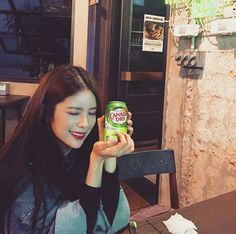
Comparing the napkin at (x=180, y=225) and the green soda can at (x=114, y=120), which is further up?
the green soda can at (x=114, y=120)

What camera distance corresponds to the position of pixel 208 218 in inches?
49.8

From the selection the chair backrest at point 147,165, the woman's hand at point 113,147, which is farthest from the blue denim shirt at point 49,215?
the chair backrest at point 147,165

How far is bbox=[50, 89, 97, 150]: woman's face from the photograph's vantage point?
3.48ft

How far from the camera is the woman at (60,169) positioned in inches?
38.2

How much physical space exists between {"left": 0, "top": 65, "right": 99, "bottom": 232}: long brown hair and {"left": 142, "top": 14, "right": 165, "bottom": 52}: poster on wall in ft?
7.39

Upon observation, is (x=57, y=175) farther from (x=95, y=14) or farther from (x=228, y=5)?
(x=95, y=14)

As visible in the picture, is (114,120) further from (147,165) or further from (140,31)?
(140,31)

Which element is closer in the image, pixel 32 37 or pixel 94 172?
pixel 94 172

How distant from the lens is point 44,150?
1058 mm

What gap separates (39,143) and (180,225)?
56 centimetres

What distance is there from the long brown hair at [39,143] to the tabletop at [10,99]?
266 cm

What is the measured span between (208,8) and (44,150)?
1565 millimetres

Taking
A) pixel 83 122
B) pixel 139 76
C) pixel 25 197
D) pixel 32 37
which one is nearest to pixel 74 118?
pixel 83 122

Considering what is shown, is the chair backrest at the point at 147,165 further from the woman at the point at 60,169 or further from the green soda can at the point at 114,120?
the green soda can at the point at 114,120
